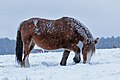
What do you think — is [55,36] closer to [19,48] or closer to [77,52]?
[77,52]

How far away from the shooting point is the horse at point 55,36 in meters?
13.9

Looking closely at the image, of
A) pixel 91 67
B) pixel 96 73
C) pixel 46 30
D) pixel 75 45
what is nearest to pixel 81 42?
pixel 75 45

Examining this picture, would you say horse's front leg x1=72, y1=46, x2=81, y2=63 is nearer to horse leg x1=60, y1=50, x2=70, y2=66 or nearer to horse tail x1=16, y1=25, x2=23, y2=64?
horse leg x1=60, y1=50, x2=70, y2=66

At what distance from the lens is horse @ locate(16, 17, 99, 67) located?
45.5ft

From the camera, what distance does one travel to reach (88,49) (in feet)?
44.9

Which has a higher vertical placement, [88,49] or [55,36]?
[55,36]

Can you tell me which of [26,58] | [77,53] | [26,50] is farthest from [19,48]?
[77,53]

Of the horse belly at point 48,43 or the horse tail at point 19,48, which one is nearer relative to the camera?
the horse belly at point 48,43

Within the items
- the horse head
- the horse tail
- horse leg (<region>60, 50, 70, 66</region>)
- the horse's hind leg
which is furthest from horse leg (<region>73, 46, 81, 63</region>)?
the horse tail

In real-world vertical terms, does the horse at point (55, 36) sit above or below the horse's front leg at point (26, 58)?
above

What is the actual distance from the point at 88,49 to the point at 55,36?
4.02 feet

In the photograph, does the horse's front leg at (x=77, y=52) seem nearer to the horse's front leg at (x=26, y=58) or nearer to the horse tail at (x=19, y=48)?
the horse's front leg at (x=26, y=58)

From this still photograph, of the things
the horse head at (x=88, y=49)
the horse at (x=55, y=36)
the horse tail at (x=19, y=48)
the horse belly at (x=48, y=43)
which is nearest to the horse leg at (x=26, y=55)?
the horse at (x=55, y=36)

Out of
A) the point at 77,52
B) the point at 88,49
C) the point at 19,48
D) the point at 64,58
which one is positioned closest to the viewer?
the point at 88,49
